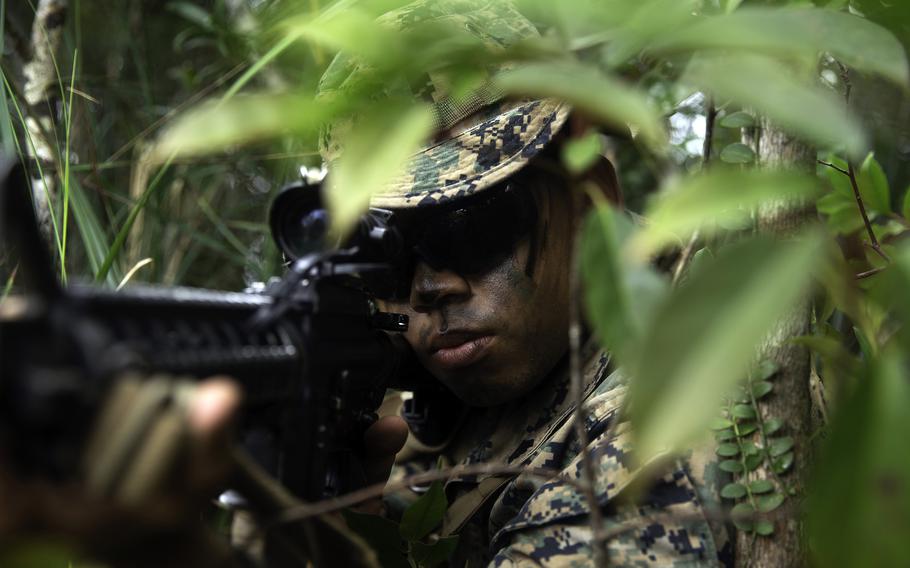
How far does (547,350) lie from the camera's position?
136 centimetres

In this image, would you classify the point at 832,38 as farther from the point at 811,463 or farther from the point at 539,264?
the point at 539,264

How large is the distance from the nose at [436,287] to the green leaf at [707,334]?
0.88 metres

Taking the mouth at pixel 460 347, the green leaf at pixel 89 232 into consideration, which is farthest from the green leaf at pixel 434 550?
the green leaf at pixel 89 232

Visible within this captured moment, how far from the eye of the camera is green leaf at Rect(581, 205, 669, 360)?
459mm

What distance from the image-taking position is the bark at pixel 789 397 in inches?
35.4

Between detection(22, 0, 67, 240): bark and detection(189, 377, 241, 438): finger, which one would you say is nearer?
detection(189, 377, 241, 438): finger

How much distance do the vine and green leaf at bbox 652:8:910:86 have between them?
52 cm

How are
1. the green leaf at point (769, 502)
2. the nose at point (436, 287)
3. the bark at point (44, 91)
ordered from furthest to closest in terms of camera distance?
the bark at point (44, 91)
the nose at point (436, 287)
the green leaf at point (769, 502)

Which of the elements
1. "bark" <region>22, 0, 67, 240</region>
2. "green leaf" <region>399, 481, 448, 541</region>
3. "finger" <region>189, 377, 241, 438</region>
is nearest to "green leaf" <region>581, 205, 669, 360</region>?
"finger" <region>189, 377, 241, 438</region>

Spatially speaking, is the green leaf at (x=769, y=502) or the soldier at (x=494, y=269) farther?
the soldier at (x=494, y=269)

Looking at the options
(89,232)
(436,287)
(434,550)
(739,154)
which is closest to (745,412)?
(739,154)

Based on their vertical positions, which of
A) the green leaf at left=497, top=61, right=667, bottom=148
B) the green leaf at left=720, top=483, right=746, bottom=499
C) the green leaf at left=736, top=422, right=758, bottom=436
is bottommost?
the green leaf at left=720, top=483, right=746, bottom=499

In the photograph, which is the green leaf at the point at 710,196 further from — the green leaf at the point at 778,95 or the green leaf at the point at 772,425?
the green leaf at the point at 772,425

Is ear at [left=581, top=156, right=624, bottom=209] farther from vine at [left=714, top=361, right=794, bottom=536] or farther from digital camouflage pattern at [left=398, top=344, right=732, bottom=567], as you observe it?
vine at [left=714, top=361, right=794, bottom=536]
